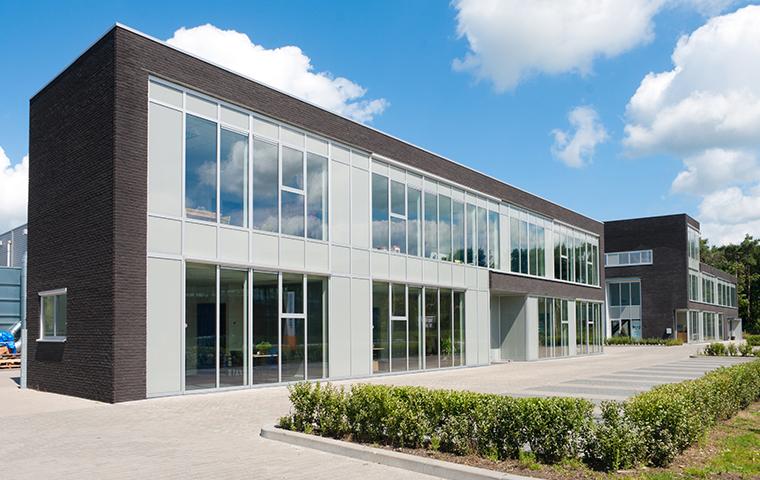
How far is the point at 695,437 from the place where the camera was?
8.86 metres

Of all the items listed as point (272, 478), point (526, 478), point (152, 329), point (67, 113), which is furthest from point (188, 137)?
point (526, 478)

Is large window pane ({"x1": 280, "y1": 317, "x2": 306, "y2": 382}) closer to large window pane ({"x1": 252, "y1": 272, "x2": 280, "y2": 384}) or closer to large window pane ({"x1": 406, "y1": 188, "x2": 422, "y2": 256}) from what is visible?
large window pane ({"x1": 252, "y1": 272, "x2": 280, "y2": 384})

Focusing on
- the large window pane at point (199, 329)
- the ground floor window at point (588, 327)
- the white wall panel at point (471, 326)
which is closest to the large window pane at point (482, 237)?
the white wall panel at point (471, 326)

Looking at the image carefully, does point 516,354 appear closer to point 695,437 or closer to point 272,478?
point 695,437

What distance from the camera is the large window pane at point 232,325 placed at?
16359 mm

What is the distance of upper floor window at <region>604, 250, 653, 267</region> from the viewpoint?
200 ft

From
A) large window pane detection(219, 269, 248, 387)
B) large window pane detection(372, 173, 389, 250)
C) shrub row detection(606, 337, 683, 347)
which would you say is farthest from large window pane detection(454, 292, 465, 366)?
shrub row detection(606, 337, 683, 347)

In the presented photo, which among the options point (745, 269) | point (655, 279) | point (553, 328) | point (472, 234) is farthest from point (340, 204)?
point (745, 269)

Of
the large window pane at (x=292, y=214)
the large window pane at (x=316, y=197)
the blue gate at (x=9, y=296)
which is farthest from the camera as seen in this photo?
the blue gate at (x=9, y=296)

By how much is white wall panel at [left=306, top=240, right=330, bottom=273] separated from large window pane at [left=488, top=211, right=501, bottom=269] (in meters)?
11.1

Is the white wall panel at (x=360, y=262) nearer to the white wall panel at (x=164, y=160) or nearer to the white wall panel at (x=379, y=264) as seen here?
the white wall panel at (x=379, y=264)

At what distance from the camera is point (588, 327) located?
3875 cm

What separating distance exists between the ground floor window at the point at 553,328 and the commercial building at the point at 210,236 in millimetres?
9463

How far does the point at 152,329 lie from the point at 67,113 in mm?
6174
